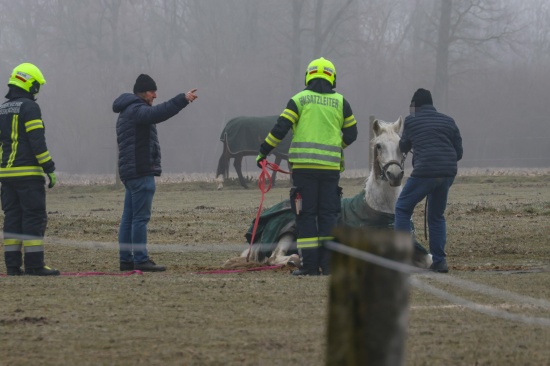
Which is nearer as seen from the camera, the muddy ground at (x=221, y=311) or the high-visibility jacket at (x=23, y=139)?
the muddy ground at (x=221, y=311)

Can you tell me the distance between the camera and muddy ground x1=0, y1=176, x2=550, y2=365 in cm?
559

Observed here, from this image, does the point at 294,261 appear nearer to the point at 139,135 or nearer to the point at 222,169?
the point at 139,135

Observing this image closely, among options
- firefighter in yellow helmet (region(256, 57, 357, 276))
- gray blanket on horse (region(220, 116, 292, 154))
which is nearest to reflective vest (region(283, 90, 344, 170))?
firefighter in yellow helmet (region(256, 57, 357, 276))

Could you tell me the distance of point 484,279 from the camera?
8883 millimetres

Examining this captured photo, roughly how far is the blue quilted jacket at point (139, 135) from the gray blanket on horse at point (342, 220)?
4.35ft

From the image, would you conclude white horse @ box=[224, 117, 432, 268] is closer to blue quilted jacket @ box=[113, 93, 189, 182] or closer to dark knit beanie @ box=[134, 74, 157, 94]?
blue quilted jacket @ box=[113, 93, 189, 182]

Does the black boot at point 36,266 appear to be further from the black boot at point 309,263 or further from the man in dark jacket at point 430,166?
the man in dark jacket at point 430,166

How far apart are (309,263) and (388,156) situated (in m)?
1.32

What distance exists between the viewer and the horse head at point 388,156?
10070 mm

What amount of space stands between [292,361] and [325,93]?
15.4ft

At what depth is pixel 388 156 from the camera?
10172 millimetres

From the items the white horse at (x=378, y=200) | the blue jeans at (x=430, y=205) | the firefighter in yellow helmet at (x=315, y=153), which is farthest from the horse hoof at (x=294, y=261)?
the blue jeans at (x=430, y=205)

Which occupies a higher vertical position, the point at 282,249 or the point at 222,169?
the point at 222,169

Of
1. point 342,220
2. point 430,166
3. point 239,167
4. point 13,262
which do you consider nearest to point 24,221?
point 13,262
